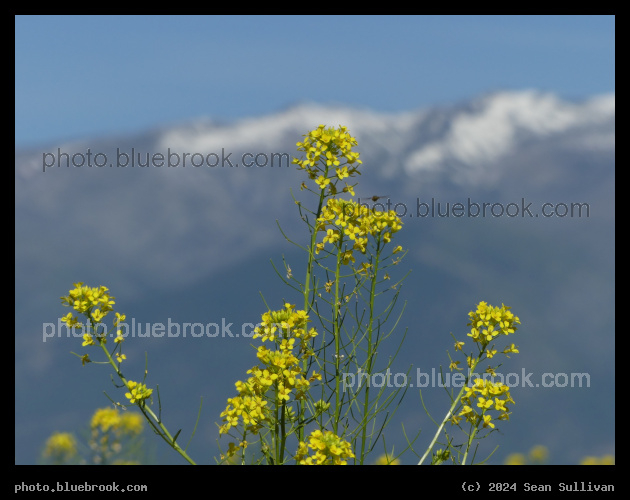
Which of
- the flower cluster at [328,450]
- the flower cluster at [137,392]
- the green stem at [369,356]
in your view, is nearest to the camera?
the flower cluster at [328,450]

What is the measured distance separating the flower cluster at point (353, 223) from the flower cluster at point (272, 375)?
0.47m

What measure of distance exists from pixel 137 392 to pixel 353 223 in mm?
1307

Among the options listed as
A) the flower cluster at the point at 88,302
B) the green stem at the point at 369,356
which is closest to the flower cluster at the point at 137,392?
the flower cluster at the point at 88,302

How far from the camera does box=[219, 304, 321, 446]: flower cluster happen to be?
9.36 ft

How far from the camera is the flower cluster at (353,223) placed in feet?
10.8

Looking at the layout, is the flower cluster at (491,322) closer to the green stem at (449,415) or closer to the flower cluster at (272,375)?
the green stem at (449,415)

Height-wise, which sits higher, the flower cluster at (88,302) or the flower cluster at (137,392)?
the flower cluster at (88,302)

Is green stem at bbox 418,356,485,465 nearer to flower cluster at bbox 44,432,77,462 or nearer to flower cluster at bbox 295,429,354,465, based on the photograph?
flower cluster at bbox 295,429,354,465
